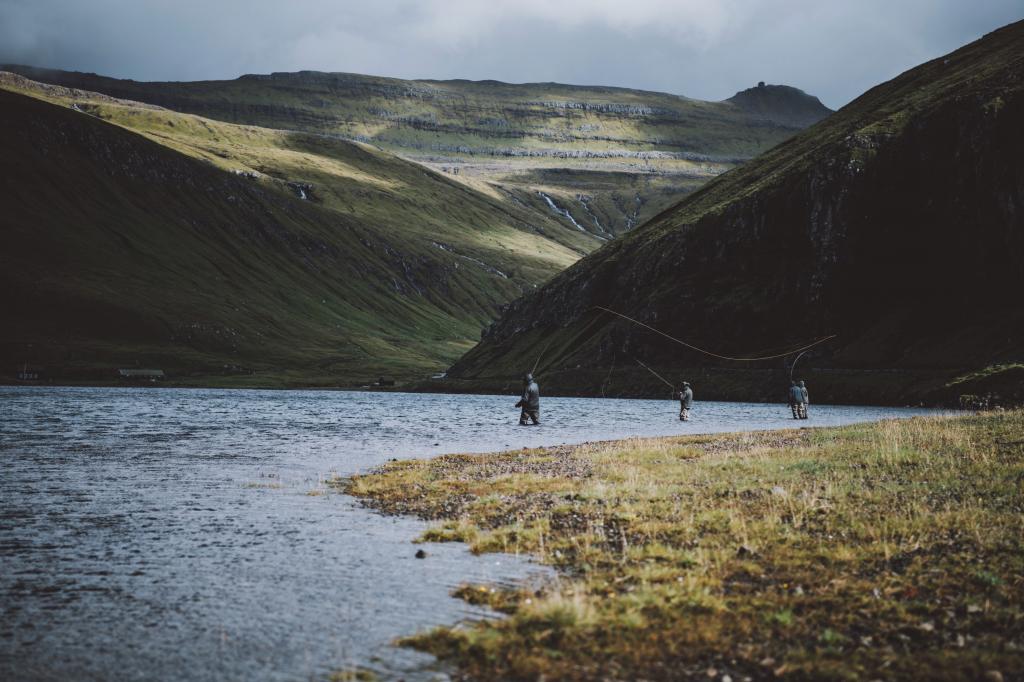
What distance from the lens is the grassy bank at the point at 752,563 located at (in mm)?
11258

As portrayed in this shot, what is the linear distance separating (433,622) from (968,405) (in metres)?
73.5

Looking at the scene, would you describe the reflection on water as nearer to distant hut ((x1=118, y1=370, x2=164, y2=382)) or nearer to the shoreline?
the shoreline

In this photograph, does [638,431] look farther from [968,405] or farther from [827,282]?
[827,282]

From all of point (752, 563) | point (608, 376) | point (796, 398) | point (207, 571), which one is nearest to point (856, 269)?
point (608, 376)

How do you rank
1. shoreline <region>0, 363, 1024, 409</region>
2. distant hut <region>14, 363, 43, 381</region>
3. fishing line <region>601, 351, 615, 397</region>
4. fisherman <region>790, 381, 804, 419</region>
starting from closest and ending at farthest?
fisherman <region>790, 381, 804, 419</region>, shoreline <region>0, 363, 1024, 409</region>, fishing line <region>601, 351, 615, 397</region>, distant hut <region>14, 363, 43, 381</region>

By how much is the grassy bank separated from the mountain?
54.7 m

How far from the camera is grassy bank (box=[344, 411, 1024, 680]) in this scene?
11.3m

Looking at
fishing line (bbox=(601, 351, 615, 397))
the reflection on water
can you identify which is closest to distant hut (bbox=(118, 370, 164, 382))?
fishing line (bbox=(601, 351, 615, 397))

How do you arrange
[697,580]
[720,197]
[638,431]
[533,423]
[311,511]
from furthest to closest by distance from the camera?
[720,197] → [533,423] → [638,431] → [311,511] → [697,580]

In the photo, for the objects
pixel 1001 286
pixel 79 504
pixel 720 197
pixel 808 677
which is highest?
pixel 720 197

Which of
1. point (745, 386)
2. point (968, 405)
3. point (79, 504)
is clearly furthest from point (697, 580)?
point (745, 386)

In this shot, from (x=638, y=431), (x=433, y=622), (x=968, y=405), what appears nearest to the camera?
(x=433, y=622)

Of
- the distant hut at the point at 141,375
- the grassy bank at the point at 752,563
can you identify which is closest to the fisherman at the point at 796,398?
the grassy bank at the point at 752,563

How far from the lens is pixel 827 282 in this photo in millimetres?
118000
